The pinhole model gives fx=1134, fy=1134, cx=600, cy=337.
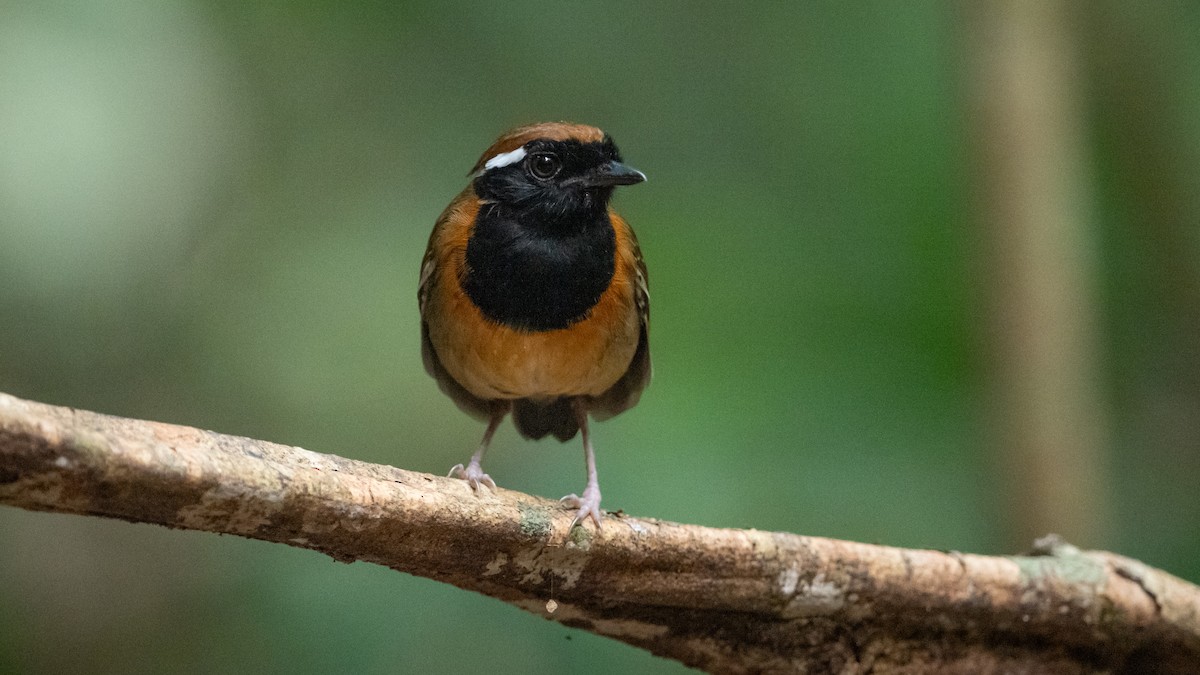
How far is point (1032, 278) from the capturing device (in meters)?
5.95

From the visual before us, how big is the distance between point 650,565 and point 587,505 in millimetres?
270

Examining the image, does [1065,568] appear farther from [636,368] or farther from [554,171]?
[554,171]

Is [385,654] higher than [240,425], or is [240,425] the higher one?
[240,425]

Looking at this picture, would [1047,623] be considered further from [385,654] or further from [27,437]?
[27,437]

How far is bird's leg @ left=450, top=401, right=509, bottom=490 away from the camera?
3.72 m

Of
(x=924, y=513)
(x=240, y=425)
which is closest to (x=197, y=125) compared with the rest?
(x=240, y=425)

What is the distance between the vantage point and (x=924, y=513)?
636cm

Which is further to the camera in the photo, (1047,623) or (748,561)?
(1047,623)

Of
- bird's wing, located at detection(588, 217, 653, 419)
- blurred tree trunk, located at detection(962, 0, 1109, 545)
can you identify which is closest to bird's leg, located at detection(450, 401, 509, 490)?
bird's wing, located at detection(588, 217, 653, 419)

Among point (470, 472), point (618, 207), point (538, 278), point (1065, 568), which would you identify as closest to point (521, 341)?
point (538, 278)

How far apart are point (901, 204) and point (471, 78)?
275 cm

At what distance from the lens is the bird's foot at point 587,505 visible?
346cm

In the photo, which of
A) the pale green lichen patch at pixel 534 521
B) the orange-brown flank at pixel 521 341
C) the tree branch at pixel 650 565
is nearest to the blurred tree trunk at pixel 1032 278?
the tree branch at pixel 650 565

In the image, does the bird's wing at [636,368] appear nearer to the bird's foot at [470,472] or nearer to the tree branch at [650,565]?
the bird's foot at [470,472]
